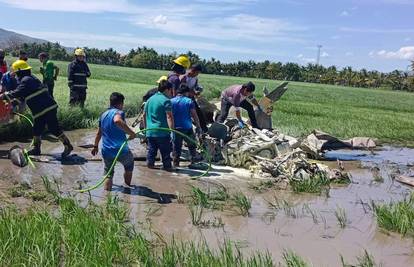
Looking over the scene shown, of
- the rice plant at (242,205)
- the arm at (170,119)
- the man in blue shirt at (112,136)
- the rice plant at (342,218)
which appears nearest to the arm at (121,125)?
the man in blue shirt at (112,136)

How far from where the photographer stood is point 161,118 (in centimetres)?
876

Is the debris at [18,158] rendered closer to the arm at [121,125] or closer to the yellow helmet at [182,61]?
the arm at [121,125]

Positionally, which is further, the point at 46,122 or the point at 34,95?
the point at 46,122

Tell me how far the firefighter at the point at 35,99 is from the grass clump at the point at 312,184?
4064mm

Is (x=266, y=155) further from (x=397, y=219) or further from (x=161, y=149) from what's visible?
(x=397, y=219)


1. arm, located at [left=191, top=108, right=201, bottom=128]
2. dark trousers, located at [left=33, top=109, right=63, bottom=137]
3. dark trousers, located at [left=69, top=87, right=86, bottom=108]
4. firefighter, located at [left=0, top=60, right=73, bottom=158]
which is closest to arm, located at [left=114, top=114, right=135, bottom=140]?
arm, located at [left=191, top=108, right=201, bottom=128]

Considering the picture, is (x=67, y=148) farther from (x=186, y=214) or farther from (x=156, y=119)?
(x=186, y=214)

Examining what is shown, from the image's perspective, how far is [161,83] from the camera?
8742 millimetres

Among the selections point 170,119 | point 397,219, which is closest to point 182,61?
point 170,119

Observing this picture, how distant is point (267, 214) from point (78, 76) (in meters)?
8.79

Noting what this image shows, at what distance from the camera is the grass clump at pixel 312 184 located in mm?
8117

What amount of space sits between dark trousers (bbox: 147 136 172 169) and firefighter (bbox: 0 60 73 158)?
1.49 meters

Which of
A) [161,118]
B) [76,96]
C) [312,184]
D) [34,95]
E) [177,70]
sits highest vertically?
[177,70]

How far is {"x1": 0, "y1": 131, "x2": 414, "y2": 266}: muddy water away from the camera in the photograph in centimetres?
543
